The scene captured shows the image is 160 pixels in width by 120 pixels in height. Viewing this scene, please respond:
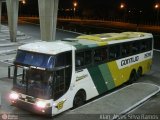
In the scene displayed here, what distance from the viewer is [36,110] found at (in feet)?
40.7

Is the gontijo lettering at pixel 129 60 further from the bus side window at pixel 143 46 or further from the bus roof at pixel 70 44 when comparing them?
the bus roof at pixel 70 44

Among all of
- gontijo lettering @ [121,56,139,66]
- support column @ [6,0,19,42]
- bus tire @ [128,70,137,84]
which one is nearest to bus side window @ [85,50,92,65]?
gontijo lettering @ [121,56,139,66]

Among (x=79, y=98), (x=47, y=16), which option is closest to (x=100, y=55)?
(x=79, y=98)

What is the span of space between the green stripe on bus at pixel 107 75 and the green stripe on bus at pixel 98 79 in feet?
0.76

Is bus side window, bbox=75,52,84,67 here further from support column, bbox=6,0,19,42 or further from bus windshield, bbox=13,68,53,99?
support column, bbox=6,0,19,42

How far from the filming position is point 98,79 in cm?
1534

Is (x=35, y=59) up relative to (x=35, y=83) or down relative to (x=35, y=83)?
up

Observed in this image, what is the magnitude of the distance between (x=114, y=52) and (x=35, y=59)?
5684 mm

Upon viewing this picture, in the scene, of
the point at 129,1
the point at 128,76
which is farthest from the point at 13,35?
the point at 129,1

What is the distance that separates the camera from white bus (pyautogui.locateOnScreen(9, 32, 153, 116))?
12.3 metres

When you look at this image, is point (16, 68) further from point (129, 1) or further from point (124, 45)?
point (129, 1)

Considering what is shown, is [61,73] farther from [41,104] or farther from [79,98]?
[79,98]

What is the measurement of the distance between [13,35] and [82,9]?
2357 inches

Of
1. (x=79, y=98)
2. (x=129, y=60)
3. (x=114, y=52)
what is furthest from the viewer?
(x=129, y=60)
